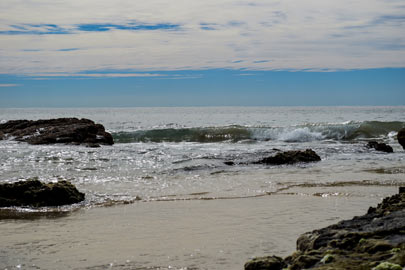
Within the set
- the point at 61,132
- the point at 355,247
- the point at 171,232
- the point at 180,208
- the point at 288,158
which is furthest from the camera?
the point at 61,132

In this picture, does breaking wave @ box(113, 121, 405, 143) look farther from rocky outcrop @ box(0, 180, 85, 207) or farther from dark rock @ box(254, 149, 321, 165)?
rocky outcrop @ box(0, 180, 85, 207)

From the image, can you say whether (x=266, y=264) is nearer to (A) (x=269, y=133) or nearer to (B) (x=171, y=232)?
(B) (x=171, y=232)

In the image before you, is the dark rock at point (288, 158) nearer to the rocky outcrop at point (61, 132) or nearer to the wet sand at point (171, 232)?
the wet sand at point (171, 232)

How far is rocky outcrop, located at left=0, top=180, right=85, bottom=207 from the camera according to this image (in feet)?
28.0

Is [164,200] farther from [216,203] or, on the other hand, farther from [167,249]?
[167,249]

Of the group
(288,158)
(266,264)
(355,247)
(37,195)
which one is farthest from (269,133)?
(355,247)

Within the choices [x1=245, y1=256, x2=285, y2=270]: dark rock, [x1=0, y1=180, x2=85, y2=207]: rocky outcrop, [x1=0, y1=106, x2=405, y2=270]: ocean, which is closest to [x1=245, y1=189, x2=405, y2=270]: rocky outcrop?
[x1=245, y1=256, x2=285, y2=270]: dark rock

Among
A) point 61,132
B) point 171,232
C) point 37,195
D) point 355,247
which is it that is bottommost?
point 171,232

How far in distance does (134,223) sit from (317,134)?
2546cm

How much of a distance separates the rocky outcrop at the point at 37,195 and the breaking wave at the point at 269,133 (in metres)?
22.0

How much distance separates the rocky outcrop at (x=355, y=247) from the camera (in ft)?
9.71

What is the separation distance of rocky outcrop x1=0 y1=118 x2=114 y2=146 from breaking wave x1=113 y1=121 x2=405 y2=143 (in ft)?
21.6

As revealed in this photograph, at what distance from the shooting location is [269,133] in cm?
3306

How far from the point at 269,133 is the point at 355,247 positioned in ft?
98.3
